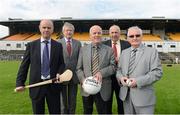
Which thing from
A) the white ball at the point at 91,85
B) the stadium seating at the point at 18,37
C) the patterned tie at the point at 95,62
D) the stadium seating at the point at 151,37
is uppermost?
the patterned tie at the point at 95,62

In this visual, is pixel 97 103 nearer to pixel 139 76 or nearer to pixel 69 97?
pixel 69 97

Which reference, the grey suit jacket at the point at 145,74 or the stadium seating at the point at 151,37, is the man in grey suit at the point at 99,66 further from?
the stadium seating at the point at 151,37

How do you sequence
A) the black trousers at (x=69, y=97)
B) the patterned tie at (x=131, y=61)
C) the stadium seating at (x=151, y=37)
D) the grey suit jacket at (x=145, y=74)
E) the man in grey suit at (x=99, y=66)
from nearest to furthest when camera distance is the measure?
1. the grey suit jacket at (x=145, y=74)
2. the patterned tie at (x=131, y=61)
3. the man in grey suit at (x=99, y=66)
4. the black trousers at (x=69, y=97)
5. the stadium seating at (x=151, y=37)

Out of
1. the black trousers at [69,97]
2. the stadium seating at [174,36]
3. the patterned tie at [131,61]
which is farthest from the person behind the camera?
the stadium seating at [174,36]

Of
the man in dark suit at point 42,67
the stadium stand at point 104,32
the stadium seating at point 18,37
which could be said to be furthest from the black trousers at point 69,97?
the stadium seating at point 18,37

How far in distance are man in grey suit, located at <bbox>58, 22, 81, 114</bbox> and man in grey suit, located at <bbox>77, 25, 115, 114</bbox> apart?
1.92ft

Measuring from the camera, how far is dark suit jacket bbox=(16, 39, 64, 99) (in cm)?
535

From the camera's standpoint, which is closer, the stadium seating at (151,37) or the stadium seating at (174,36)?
the stadium seating at (151,37)

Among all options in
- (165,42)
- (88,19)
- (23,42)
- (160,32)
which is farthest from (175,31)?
(23,42)

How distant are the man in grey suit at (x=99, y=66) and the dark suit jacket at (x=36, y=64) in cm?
44

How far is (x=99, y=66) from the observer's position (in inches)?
225

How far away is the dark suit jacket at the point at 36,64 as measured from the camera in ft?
17.6

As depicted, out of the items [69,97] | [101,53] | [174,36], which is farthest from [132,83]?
[174,36]

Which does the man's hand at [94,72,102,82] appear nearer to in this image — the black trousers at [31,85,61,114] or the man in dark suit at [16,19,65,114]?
the man in dark suit at [16,19,65,114]
